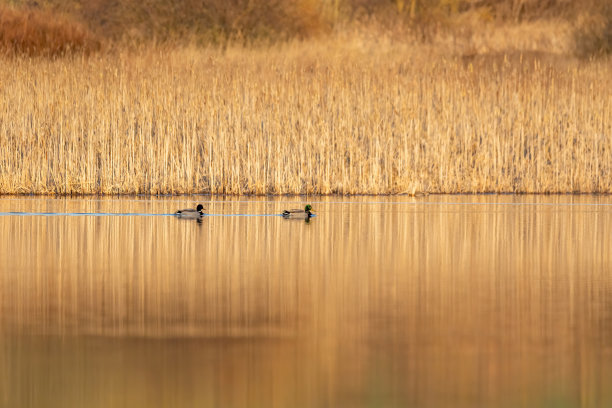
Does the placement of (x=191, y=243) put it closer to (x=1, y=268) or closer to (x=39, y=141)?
(x=1, y=268)

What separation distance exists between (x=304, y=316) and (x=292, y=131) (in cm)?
1219

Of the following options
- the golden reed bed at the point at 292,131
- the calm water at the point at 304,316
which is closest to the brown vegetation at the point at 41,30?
the golden reed bed at the point at 292,131

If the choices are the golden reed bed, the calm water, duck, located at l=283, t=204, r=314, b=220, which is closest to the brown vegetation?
the golden reed bed

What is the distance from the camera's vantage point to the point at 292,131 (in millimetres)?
17891

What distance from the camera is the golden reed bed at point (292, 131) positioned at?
57.4 feet

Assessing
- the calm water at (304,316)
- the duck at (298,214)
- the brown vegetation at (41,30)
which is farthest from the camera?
the brown vegetation at (41,30)

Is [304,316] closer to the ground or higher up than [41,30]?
closer to the ground

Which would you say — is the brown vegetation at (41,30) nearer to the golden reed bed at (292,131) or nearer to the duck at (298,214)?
the golden reed bed at (292,131)

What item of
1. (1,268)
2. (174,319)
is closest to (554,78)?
(1,268)

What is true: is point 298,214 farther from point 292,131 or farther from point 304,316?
point 304,316

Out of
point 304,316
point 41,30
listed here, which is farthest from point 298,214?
point 41,30

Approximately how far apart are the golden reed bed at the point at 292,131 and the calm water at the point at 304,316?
6360 mm

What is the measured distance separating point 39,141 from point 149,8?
24.8 metres

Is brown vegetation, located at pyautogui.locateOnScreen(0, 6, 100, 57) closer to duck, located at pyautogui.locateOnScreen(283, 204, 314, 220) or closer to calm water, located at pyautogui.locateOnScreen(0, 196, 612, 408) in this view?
duck, located at pyautogui.locateOnScreen(283, 204, 314, 220)
